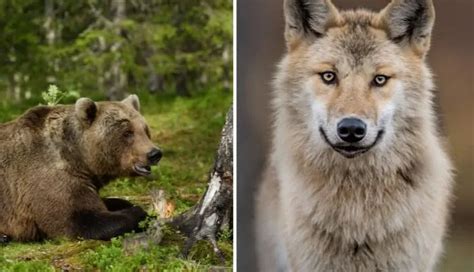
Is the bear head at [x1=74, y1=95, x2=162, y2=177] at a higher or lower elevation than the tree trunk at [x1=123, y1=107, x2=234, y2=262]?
higher

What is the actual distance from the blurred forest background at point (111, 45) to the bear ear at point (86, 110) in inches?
10.3

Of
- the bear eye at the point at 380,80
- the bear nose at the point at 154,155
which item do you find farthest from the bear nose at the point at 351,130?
the bear nose at the point at 154,155

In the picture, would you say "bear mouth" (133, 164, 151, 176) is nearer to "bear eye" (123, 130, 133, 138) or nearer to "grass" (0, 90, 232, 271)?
"grass" (0, 90, 232, 271)

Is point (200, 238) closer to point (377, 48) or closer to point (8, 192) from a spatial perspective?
point (8, 192)

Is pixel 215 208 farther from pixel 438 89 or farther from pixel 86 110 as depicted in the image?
pixel 438 89

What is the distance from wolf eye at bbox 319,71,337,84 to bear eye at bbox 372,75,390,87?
256 millimetres

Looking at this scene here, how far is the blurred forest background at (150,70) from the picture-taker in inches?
260

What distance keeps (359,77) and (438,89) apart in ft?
2.97

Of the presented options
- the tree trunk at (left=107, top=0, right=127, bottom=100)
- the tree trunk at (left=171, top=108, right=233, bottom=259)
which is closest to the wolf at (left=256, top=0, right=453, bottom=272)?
the tree trunk at (left=171, top=108, right=233, bottom=259)

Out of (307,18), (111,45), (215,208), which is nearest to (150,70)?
(111,45)

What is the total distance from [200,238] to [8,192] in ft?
4.75

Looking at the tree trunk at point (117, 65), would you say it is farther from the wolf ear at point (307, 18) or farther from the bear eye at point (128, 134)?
the wolf ear at point (307, 18)

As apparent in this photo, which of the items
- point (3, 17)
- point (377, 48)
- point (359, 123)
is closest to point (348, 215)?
point (359, 123)

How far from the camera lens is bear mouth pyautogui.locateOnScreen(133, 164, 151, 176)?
6483 millimetres
